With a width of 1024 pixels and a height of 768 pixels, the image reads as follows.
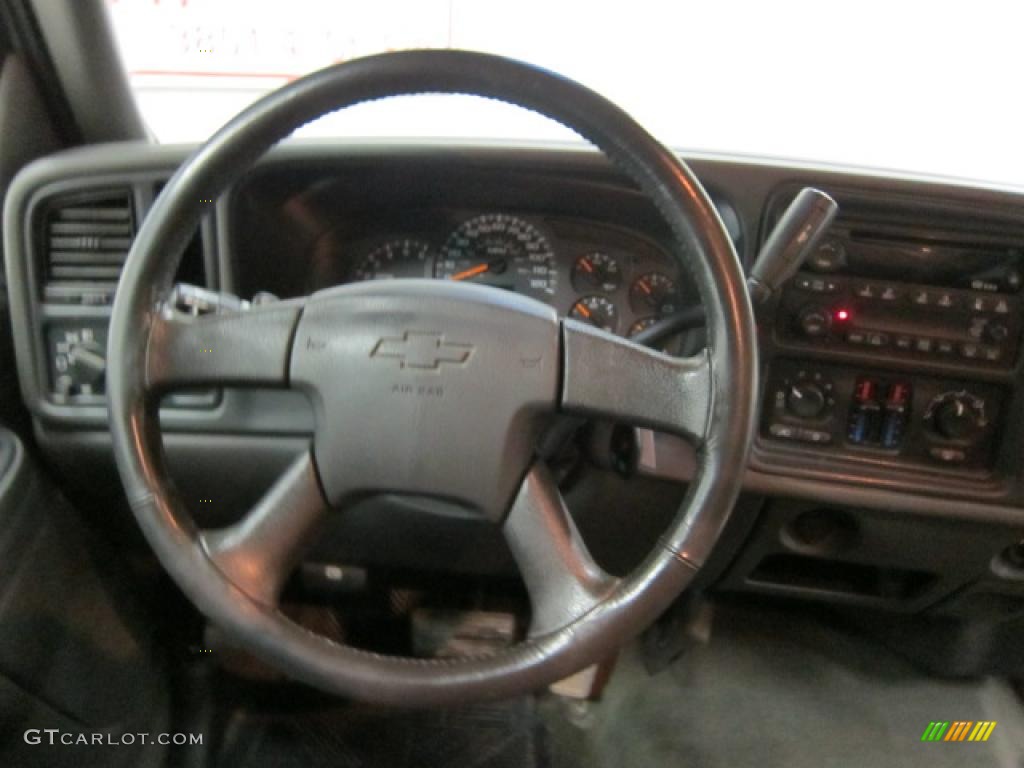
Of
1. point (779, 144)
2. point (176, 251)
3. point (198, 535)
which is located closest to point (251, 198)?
point (176, 251)

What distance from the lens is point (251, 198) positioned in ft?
3.53

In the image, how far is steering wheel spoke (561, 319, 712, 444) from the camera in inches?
29.3

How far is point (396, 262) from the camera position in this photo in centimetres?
117

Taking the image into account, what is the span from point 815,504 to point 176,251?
0.80m

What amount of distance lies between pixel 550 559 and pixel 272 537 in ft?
0.81

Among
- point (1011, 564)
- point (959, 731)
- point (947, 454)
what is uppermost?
point (947, 454)

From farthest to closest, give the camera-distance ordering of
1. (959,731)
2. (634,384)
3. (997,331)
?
(959,731), (997,331), (634,384)

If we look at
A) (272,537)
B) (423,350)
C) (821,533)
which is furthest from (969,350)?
(272,537)

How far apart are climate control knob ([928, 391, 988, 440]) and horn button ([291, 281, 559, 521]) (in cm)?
55

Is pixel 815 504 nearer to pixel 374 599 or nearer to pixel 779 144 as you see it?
pixel 779 144

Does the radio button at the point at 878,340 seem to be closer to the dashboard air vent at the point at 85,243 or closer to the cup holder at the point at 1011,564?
the cup holder at the point at 1011,564

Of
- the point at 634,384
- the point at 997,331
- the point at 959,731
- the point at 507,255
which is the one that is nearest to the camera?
the point at 634,384

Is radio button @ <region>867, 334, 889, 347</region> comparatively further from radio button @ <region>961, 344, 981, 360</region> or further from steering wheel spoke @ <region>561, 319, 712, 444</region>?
steering wheel spoke @ <region>561, 319, 712, 444</region>

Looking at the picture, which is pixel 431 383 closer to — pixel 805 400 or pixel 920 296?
pixel 805 400
